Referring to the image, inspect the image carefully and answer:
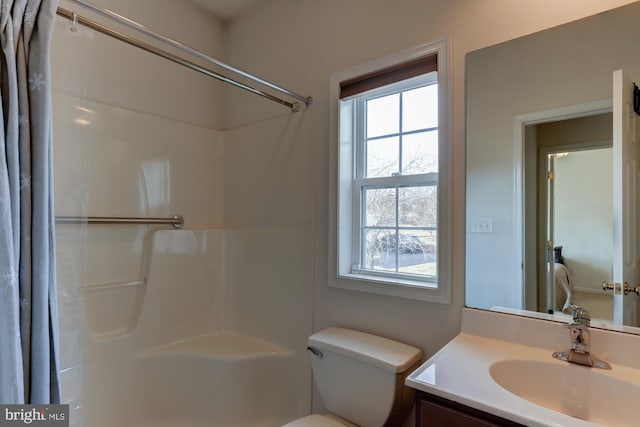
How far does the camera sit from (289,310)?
195 cm

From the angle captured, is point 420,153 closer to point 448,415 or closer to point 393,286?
point 393,286

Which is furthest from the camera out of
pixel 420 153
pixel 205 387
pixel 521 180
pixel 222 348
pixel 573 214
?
pixel 222 348

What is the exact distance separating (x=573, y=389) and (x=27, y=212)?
1.64 meters

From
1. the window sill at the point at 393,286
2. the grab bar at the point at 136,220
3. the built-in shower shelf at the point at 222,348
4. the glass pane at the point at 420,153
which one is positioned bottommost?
the built-in shower shelf at the point at 222,348

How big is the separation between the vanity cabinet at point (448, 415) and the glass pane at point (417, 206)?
0.84 meters

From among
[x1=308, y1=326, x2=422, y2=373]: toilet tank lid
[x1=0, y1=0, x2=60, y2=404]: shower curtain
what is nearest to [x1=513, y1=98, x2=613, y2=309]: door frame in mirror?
[x1=308, y1=326, x2=422, y2=373]: toilet tank lid

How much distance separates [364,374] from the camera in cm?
136

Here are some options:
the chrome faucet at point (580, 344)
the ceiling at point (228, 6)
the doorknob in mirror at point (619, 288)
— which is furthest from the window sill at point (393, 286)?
the ceiling at point (228, 6)

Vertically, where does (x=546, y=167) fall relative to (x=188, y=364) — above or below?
above

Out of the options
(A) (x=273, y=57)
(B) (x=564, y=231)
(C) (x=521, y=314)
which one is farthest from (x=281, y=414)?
(A) (x=273, y=57)

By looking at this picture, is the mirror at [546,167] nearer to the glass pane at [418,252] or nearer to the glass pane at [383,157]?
the glass pane at [418,252]

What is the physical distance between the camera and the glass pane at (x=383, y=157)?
172 centimetres

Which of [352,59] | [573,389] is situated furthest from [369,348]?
[352,59]

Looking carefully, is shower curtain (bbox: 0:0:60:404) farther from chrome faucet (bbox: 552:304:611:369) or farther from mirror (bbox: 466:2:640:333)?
chrome faucet (bbox: 552:304:611:369)
